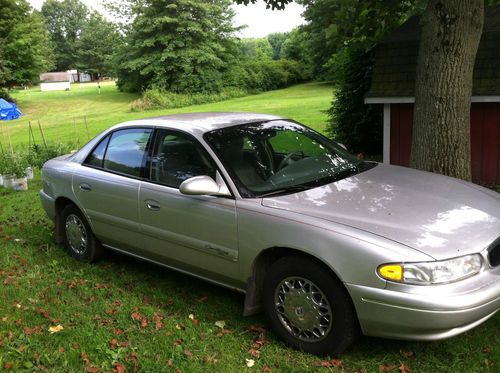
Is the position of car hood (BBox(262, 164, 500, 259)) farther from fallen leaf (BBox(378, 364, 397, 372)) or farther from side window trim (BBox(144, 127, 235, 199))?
fallen leaf (BBox(378, 364, 397, 372))

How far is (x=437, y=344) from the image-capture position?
3.35 m

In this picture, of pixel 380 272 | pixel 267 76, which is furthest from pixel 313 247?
pixel 267 76

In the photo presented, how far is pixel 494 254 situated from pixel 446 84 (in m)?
3.12

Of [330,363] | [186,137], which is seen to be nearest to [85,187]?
[186,137]

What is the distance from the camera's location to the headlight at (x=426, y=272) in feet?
9.11

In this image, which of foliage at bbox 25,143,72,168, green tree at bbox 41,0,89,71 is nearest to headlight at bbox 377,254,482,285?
foliage at bbox 25,143,72,168

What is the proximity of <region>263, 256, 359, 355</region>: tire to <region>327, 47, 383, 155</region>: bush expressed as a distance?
941 centimetres

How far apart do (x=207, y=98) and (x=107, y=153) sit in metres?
36.8

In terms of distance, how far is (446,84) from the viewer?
5.66m

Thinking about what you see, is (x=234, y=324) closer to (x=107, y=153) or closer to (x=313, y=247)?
(x=313, y=247)

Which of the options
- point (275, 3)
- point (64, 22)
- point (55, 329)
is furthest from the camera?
point (64, 22)

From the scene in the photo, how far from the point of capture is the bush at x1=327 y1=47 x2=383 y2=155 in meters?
12.1

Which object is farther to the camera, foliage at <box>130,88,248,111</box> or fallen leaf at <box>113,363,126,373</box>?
foliage at <box>130,88,248,111</box>

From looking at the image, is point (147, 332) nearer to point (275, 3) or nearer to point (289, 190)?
point (289, 190)
